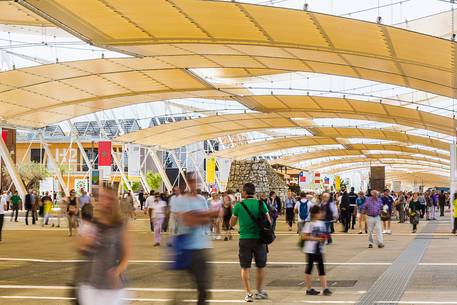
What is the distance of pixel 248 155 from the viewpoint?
85.1 m

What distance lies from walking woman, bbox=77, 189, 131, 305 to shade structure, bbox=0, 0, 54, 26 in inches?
662

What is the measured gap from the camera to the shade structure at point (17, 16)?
24408 millimetres

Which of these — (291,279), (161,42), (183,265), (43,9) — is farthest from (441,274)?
(161,42)

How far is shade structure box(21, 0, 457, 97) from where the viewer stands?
76.0 ft

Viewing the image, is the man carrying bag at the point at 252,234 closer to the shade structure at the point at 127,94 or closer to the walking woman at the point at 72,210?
the walking woman at the point at 72,210

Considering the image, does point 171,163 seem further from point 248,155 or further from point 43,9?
point 43,9

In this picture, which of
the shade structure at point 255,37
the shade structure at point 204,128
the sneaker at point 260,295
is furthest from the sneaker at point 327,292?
the shade structure at point 204,128

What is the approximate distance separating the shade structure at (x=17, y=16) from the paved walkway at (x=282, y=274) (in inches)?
291

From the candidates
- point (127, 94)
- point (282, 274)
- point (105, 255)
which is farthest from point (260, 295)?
point (127, 94)

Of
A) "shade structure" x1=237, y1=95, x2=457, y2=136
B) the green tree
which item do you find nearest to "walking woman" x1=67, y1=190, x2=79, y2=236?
"shade structure" x1=237, y1=95, x2=457, y2=136

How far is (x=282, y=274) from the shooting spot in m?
17.0

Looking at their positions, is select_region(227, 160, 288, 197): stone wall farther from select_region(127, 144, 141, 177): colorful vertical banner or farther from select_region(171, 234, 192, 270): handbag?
select_region(171, 234, 192, 270): handbag

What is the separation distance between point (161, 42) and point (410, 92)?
17579mm

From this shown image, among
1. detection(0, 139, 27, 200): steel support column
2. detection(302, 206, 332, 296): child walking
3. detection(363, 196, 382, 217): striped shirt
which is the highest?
detection(0, 139, 27, 200): steel support column
